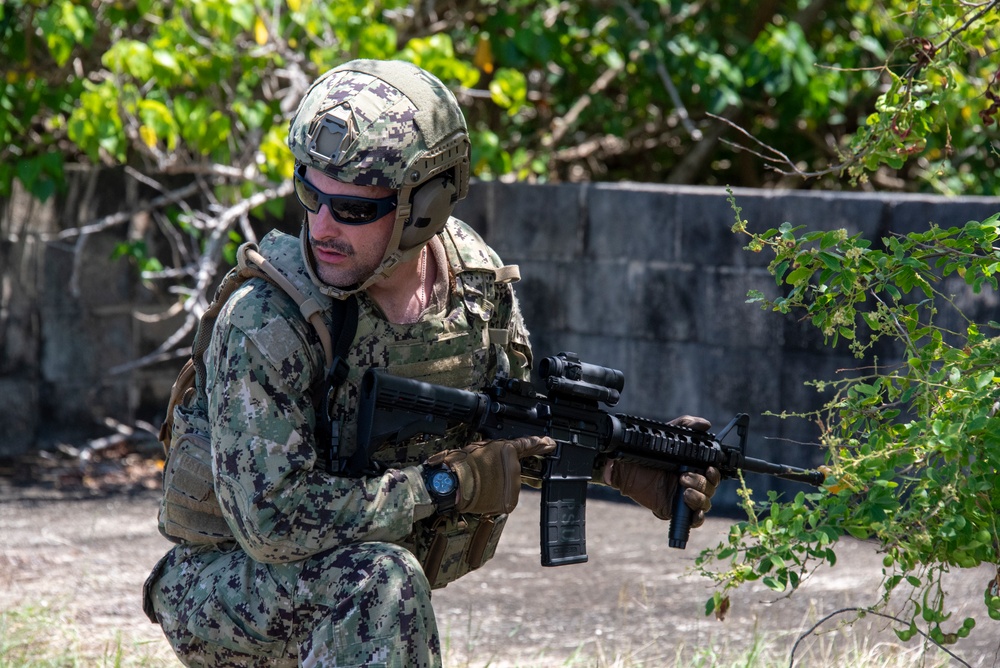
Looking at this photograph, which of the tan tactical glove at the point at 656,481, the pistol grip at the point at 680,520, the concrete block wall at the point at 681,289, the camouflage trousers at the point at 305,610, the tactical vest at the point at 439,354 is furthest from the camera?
the concrete block wall at the point at 681,289

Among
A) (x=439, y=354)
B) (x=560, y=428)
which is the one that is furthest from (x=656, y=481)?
(x=439, y=354)

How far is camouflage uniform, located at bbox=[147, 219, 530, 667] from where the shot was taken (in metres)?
2.51

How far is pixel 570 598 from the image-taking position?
449 centimetres

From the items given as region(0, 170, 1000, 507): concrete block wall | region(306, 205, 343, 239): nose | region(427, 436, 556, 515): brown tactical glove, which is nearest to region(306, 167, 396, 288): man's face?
region(306, 205, 343, 239): nose

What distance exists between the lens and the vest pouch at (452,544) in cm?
290

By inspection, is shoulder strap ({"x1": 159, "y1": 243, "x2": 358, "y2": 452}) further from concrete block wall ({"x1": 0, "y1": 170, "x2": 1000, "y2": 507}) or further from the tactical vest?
concrete block wall ({"x1": 0, "y1": 170, "x2": 1000, "y2": 507})

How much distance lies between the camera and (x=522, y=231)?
19.6ft

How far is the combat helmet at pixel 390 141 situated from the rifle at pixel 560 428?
A: 28cm

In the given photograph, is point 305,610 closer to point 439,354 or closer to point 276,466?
point 276,466

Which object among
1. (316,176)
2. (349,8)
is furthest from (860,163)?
(349,8)

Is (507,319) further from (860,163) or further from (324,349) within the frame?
(860,163)

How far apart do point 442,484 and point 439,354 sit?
1.17 feet

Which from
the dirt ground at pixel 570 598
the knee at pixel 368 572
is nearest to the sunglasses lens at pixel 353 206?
the knee at pixel 368 572

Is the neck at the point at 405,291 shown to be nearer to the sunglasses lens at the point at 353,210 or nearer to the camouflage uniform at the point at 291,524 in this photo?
the camouflage uniform at the point at 291,524
